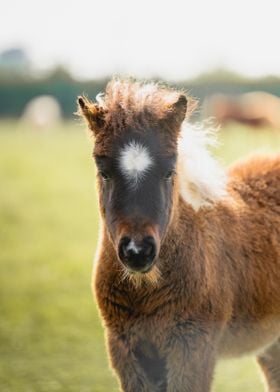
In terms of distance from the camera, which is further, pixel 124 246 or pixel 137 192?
pixel 137 192

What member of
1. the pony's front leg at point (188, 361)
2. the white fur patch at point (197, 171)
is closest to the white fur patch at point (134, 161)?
the white fur patch at point (197, 171)

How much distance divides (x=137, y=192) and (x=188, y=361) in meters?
1.04

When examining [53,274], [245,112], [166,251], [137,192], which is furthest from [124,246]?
[245,112]

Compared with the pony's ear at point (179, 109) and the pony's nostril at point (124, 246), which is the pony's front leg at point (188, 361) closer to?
the pony's nostril at point (124, 246)

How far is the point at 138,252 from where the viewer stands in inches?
173

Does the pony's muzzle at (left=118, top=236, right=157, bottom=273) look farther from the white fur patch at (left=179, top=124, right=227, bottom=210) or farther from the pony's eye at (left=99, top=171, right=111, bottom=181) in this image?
the white fur patch at (left=179, top=124, right=227, bottom=210)

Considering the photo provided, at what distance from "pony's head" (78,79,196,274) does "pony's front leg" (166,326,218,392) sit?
1.74ft

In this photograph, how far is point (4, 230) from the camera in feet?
74.9

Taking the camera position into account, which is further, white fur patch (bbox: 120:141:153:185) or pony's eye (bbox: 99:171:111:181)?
pony's eye (bbox: 99:171:111:181)

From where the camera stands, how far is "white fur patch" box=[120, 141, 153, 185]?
4.64 m

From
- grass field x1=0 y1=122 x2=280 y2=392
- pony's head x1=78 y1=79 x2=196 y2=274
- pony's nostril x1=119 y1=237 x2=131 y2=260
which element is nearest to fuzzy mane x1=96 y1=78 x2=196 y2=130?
pony's head x1=78 y1=79 x2=196 y2=274

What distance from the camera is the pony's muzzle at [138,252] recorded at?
4391mm

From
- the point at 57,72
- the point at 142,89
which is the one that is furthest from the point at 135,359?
the point at 57,72

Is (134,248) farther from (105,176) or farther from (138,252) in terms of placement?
(105,176)
